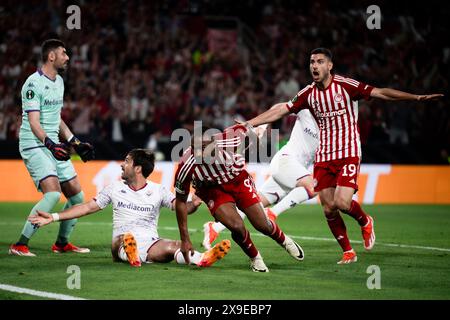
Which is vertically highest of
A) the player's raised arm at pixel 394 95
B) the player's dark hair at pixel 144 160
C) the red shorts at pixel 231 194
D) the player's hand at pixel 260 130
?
the player's raised arm at pixel 394 95

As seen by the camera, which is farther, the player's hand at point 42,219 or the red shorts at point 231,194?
the red shorts at point 231,194

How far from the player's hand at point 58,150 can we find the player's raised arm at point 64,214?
0.75m

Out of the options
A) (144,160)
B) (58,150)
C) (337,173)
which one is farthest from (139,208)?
(337,173)

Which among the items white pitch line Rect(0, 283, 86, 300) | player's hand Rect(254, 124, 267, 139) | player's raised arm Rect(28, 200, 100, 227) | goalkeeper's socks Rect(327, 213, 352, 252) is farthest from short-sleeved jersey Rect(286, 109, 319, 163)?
white pitch line Rect(0, 283, 86, 300)

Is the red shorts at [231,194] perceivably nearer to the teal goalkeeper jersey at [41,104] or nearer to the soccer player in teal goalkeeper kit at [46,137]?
the soccer player in teal goalkeeper kit at [46,137]

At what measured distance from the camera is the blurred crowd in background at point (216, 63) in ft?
67.3

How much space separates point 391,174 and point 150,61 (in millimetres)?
7259

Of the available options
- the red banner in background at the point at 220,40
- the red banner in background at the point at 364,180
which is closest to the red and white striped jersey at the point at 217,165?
the red banner in background at the point at 364,180

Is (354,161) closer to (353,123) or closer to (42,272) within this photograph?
(353,123)

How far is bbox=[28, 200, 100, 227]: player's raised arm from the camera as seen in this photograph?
854 cm

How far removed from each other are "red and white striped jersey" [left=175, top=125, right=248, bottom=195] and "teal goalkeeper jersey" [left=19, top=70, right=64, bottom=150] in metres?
2.19

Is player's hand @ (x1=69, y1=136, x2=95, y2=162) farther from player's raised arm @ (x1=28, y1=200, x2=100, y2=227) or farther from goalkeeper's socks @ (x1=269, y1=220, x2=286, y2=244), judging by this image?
goalkeeper's socks @ (x1=269, y1=220, x2=286, y2=244)

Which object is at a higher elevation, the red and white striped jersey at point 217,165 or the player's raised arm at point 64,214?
the red and white striped jersey at point 217,165

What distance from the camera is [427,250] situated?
10.8 m
